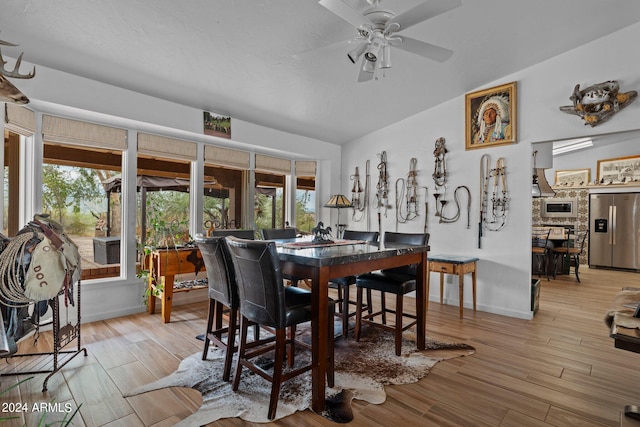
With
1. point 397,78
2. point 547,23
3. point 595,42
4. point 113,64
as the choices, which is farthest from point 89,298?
point 595,42

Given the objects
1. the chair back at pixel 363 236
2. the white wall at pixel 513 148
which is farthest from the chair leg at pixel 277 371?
the white wall at pixel 513 148

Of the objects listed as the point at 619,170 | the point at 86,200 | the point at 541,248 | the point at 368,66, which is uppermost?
the point at 368,66

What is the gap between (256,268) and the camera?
1926 mm

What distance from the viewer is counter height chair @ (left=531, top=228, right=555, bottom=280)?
620 cm

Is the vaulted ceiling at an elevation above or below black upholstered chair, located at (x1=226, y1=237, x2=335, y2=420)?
above

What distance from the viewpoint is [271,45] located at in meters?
2.92

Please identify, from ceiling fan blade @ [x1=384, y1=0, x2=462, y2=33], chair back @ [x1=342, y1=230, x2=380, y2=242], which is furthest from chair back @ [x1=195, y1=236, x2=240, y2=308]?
ceiling fan blade @ [x1=384, y1=0, x2=462, y2=33]

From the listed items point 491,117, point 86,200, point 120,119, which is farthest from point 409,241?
point 86,200

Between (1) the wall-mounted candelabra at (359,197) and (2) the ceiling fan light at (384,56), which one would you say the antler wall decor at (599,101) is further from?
(1) the wall-mounted candelabra at (359,197)

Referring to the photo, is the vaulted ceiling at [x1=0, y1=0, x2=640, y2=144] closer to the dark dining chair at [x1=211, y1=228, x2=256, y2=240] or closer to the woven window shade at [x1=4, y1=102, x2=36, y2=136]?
the woven window shade at [x1=4, y1=102, x2=36, y2=136]

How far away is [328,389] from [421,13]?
8.04 ft

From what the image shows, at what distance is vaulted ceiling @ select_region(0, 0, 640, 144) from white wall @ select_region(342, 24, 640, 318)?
0.49ft

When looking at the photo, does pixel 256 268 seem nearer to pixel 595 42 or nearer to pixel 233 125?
pixel 233 125

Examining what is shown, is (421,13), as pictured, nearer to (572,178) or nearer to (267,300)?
(267,300)
